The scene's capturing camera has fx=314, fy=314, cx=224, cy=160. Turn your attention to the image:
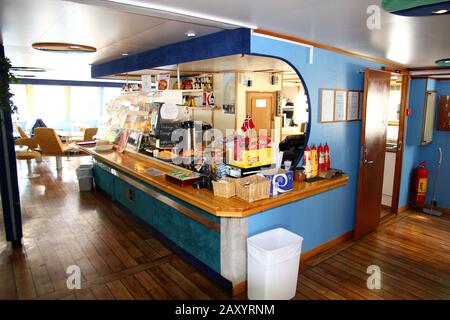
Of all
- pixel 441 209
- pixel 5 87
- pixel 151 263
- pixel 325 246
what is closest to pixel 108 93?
pixel 5 87

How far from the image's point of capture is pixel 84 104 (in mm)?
12922

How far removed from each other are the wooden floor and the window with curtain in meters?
8.82

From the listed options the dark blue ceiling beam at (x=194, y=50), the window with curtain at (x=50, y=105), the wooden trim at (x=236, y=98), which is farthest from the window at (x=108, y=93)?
the dark blue ceiling beam at (x=194, y=50)

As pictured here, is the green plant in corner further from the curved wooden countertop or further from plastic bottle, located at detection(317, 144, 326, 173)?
plastic bottle, located at detection(317, 144, 326, 173)

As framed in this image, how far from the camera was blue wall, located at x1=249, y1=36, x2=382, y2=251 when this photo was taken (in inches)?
114

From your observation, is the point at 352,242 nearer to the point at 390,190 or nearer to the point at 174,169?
the point at 390,190

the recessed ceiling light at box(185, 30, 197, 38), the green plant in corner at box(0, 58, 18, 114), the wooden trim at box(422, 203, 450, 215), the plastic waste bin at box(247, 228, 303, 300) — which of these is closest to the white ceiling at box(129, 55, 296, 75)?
the recessed ceiling light at box(185, 30, 197, 38)

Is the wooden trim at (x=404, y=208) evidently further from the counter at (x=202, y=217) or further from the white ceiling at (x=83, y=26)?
the white ceiling at (x=83, y=26)

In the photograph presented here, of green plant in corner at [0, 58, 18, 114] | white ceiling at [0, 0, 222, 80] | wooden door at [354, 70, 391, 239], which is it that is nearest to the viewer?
white ceiling at [0, 0, 222, 80]

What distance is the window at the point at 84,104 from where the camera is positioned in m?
12.7

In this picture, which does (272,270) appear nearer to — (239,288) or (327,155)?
(239,288)

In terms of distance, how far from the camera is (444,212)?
5.02 meters

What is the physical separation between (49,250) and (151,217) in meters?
1.15
